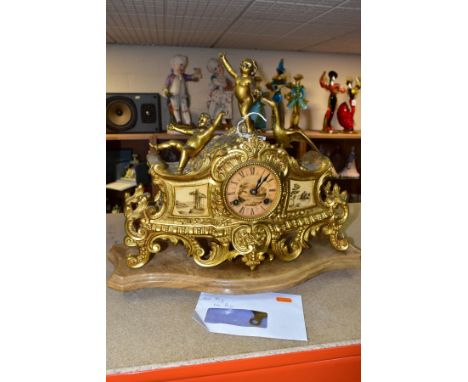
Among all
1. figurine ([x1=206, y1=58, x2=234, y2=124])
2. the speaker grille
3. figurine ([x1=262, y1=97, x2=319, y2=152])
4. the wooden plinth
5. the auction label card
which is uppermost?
figurine ([x1=206, y1=58, x2=234, y2=124])

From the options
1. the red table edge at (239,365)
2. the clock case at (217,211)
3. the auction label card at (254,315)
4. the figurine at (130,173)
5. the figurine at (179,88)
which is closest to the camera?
the red table edge at (239,365)

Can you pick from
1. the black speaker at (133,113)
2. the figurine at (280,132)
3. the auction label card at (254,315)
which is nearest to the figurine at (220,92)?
the black speaker at (133,113)

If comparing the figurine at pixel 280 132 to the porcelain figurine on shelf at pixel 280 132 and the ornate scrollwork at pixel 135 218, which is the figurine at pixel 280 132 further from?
the ornate scrollwork at pixel 135 218

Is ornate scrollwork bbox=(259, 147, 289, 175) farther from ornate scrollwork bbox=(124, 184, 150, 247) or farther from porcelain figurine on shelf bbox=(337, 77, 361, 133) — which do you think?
porcelain figurine on shelf bbox=(337, 77, 361, 133)

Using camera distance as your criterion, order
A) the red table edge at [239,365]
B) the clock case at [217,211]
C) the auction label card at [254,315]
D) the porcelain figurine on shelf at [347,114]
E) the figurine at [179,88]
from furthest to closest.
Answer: the porcelain figurine on shelf at [347,114] → the figurine at [179,88] → the clock case at [217,211] → the auction label card at [254,315] → the red table edge at [239,365]

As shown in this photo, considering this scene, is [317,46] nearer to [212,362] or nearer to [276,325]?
[276,325]

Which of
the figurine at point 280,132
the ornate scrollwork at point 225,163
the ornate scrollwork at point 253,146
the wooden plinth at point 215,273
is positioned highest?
the figurine at point 280,132

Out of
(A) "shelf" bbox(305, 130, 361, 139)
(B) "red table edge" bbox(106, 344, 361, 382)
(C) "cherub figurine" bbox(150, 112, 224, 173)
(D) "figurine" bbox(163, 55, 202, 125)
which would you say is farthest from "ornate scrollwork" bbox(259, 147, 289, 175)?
(A) "shelf" bbox(305, 130, 361, 139)

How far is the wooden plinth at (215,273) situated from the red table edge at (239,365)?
0.65 feet

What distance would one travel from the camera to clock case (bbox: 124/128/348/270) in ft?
2.77

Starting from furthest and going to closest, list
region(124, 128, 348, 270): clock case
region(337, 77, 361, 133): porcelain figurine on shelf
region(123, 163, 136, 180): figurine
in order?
1. region(337, 77, 361, 133): porcelain figurine on shelf
2. region(123, 163, 136, 180): figurine
3. region(124, 128, 348, 270): clock case

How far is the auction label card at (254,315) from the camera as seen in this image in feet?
2.43

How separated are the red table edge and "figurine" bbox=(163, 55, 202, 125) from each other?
1.58m

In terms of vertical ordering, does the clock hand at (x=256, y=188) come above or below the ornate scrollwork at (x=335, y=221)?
above
